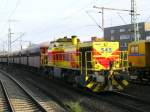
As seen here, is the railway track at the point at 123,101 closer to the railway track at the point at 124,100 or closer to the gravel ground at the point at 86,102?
the railway track at the point at 124,100

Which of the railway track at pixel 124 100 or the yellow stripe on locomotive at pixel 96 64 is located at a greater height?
the yellow stripe on locomotive at pixel 96 64

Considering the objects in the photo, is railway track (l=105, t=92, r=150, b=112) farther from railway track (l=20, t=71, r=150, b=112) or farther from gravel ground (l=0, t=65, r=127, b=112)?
gravel ground (l=0, t=65, r=127, b=112)

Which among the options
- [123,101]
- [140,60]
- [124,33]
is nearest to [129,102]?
[123,101]

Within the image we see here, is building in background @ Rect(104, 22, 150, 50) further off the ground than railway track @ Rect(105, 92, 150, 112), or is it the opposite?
building in background @ Rect(104, 22, 150, 50)

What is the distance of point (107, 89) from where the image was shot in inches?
655

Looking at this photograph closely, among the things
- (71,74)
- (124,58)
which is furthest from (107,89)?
(71,74)

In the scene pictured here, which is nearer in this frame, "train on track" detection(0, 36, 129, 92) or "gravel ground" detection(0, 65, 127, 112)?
"gravel ground" detection(0, 65, 127, 112)

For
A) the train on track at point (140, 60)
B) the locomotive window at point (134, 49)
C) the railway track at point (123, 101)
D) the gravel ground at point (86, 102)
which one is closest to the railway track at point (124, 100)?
the railway track at point (123, 101)

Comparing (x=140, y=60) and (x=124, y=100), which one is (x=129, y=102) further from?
(x=140, y=60)

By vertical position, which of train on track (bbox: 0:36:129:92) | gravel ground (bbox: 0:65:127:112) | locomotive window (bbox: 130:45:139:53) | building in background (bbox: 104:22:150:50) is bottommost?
gravel ground (bbox: 0:65:127:112)

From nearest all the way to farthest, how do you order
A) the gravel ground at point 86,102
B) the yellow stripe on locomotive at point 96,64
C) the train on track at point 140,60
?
1. the gravel ground at point 86,102
2. the yellow stripe on locomotive at point 96,64
3. the train on track at point 140,60

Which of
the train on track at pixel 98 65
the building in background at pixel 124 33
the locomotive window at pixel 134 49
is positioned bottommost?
the train on track at pixel 98 65

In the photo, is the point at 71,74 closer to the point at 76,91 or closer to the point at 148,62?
the point at 76,91

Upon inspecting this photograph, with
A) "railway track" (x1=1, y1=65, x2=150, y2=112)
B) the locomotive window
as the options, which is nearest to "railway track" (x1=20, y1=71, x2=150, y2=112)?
"railway track" (x1=1, y1=65, x2=150, y2=112)
